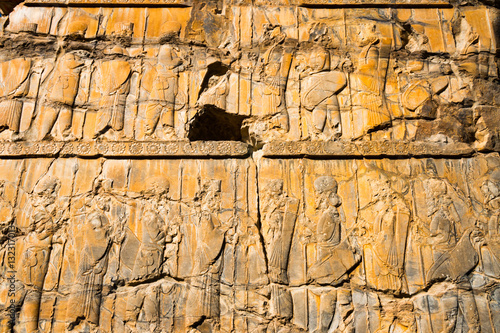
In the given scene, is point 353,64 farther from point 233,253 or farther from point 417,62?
point 233,253

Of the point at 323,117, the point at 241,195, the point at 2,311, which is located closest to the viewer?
the point at 2,311

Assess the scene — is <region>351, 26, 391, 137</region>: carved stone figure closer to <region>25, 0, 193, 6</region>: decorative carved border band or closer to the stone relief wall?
the stone relief wall

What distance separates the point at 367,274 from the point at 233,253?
5.11 feet

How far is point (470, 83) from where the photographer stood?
246 inches

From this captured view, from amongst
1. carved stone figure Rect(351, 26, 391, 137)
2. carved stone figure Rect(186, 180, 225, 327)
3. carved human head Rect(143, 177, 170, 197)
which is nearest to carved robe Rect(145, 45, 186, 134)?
carved human head Rect(143, 177, 170, 197)

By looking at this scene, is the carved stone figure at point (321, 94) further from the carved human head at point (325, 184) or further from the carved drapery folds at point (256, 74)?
the carved human head at point (325, 184)

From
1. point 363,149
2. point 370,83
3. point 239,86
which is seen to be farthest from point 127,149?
point 370,83

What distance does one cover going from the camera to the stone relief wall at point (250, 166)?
5.27 m

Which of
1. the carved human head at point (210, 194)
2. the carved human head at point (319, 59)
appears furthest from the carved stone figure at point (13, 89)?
the carved human head at point (319, 59)

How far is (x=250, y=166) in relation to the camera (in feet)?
18.9

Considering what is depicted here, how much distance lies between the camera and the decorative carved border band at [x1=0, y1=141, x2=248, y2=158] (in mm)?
5766

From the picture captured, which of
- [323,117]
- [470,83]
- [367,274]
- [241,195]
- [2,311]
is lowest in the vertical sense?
[2,311]

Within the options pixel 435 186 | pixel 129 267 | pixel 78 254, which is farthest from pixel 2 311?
pixel 435 186

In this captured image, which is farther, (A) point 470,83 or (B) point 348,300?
(A) point 470,83
